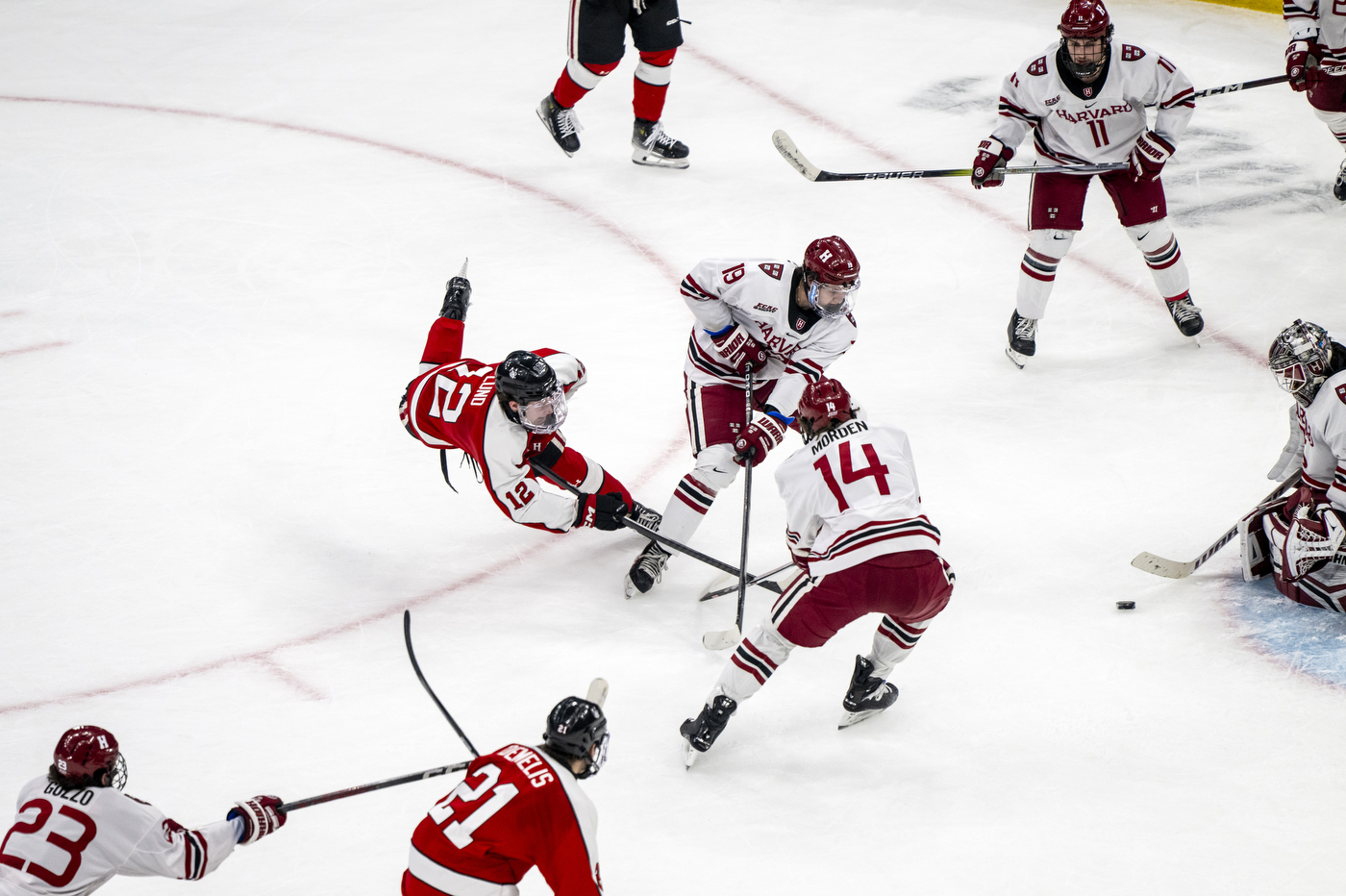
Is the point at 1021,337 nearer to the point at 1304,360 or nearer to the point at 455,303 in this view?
the point at 1304,360

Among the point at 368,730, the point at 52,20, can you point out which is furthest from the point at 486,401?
the point at 52,20

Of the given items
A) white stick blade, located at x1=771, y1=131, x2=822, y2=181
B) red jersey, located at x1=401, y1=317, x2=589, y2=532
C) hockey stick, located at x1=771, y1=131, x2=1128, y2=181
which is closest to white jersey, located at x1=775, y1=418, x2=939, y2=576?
red jersey, located at x1=401, y1=317, x2=589, y2=532

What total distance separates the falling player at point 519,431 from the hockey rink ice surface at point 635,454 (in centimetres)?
30

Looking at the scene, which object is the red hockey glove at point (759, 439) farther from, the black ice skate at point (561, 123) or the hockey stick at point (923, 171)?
the black ice skate at point (561, 123)

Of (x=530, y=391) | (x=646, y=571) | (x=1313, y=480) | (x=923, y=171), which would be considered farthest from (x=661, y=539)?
(x=923, y=171)

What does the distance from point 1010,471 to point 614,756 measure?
6.03 ft

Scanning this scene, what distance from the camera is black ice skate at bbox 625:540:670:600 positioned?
13.2ft

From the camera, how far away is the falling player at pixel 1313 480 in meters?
3.51

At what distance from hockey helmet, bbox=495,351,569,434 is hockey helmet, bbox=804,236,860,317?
78 centimetres

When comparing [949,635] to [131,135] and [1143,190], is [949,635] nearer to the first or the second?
[1143,190]

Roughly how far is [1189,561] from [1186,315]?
4.89 ft

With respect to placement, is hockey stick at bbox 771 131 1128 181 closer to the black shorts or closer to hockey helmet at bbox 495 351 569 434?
the black shorts

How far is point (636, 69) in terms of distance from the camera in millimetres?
6496

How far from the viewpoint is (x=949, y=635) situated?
12.5 ft
